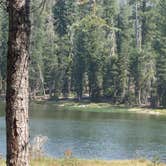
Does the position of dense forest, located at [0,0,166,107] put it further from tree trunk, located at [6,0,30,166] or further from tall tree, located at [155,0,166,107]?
tree trunk, located at [6,0,30,166]

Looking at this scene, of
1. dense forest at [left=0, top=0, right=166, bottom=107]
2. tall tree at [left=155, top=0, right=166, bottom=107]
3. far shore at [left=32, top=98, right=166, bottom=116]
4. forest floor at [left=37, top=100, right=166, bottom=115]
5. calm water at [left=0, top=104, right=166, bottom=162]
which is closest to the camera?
calm water at [left=0, top=104, right=166, bottom=162]

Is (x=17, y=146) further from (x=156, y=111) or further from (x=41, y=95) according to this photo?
(x=41, y=95)

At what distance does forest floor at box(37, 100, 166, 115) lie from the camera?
89250 millimetres

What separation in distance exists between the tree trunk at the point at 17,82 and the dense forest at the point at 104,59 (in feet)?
266

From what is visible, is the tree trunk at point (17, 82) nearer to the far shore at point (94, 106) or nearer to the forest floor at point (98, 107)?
the far shore at point (94, 106)

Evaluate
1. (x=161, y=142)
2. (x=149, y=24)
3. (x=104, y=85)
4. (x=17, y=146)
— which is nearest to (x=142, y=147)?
(x=161, y=142)

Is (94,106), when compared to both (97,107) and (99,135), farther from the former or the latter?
(99,135)

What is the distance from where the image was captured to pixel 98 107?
312 ft

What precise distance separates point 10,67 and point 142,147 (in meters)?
37.2

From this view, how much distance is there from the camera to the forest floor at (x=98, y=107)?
3514 inches

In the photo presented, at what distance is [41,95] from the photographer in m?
115

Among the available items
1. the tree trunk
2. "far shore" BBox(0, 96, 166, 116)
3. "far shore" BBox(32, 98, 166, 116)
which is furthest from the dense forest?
the tree trunk

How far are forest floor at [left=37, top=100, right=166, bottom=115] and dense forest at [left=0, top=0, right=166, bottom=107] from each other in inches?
121

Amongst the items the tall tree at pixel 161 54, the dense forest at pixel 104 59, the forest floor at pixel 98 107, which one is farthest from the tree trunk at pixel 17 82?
the tall tree at pixel 161 54
